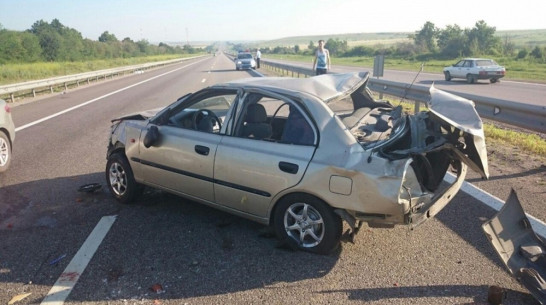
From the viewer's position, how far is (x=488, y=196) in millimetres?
5285

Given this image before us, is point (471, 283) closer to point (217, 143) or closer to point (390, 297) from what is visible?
point (390, 297)

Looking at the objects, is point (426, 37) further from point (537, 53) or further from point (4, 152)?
point (4, 152)

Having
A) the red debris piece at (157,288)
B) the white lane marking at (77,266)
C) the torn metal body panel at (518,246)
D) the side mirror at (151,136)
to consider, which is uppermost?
the side mirror at (151,136)

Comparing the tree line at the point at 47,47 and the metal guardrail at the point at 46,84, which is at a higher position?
the tree line at the point at 47,47

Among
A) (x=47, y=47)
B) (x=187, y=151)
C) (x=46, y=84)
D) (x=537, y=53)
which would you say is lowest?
(x=46, y=84)

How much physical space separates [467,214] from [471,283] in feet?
5.06

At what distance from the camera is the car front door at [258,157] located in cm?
387

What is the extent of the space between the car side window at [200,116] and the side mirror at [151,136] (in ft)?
0.61

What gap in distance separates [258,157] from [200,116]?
4.28 feet

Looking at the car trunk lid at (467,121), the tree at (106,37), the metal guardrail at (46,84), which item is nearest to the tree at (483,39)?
the metal guardrail at (46,84)

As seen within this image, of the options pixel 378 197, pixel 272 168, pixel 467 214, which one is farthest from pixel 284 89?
pixel 467 214

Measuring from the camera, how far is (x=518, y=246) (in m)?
3.46

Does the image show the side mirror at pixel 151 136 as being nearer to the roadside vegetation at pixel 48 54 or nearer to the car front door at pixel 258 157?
the car front door at pixel 258 157

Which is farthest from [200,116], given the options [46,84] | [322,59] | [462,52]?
[462,52]
